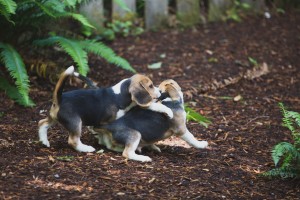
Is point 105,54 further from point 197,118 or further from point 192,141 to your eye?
point 192,141

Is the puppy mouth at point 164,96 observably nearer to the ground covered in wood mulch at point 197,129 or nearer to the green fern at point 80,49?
the ground covered in wood mulch at point 197,129

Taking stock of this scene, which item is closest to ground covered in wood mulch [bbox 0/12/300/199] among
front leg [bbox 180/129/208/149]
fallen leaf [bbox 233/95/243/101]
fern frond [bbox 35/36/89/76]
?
fallen leaf [bbox 233/95/243/101]

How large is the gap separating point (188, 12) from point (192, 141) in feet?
16.3

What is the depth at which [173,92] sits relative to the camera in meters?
5.68

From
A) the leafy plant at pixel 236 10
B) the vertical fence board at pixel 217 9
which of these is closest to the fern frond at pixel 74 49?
the vertical fence board at pixel 217 9

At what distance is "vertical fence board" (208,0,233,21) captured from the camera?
34.4 ft

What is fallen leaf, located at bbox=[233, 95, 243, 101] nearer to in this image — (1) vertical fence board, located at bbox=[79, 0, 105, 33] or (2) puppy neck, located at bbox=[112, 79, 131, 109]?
(2) puppy neck, located at bbox=[112, 79, 131, 109]

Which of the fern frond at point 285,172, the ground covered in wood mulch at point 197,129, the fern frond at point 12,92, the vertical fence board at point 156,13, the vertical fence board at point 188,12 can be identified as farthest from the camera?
the vertical fence board at point 188,12

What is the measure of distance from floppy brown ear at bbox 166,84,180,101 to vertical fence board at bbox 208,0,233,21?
5.08m

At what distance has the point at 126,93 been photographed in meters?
5.54

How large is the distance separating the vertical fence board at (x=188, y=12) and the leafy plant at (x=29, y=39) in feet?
8.76

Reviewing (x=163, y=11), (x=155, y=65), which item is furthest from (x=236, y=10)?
(x=155, y=65)

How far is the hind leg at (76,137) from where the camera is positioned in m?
5.34

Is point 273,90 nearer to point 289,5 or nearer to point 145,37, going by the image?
point 145,37
